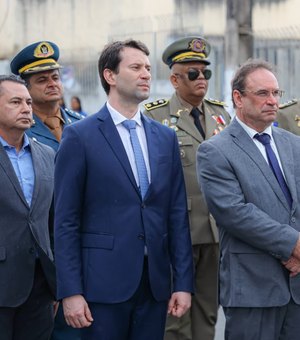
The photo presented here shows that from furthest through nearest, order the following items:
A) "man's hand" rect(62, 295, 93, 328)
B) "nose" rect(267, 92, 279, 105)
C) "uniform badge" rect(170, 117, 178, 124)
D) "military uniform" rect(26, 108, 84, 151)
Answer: "uniform badge" rect(170, 117, 178, 124), "military uniform" rect(26, 108, 84, 151), "nose" rect(267, 92, 279, 105), "man's hand" rect(62, 295, 93, 328)

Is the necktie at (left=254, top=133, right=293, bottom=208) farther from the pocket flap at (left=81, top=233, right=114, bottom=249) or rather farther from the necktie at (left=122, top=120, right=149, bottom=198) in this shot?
the pocket flap at (left=81, top=233, right=114, bottom=249)

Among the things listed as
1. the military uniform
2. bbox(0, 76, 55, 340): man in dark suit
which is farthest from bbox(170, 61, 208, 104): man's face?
bbox(0, 76, 55, 340): man in dark suit

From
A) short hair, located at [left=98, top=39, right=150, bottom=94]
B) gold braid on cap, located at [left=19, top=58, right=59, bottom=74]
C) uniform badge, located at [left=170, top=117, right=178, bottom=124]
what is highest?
short hair, located at [left=98, top=39, right=150, bottom=94]

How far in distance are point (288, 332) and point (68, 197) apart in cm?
131

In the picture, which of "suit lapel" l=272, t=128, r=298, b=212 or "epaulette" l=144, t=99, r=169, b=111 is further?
"epaulette" l=144, t=99, r=169, b=111

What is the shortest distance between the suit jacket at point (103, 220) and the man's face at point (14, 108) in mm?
616

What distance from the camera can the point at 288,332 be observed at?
4.47m

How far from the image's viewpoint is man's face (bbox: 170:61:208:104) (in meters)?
6.02

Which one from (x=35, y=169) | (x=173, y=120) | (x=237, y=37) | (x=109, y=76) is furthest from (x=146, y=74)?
(x=237, y=37)

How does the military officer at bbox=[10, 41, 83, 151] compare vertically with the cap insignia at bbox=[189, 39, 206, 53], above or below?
below

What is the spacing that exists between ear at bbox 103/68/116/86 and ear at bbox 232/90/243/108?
659 millimetres

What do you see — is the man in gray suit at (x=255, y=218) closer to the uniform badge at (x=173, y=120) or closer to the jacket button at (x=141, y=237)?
the jacket button at (x=141, y=237)

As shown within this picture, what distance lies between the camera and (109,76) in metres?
4.44

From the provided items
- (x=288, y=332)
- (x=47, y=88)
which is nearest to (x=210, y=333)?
(x=288, y=332)
